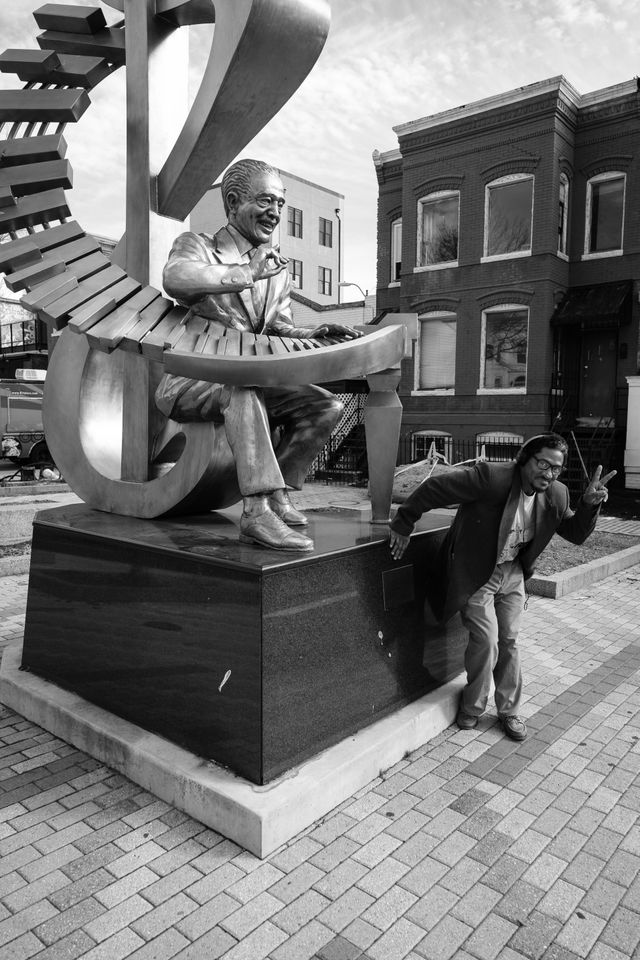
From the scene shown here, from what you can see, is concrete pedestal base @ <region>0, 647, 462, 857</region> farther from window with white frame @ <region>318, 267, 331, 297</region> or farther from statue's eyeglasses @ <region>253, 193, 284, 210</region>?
window with white frame @ <region>318, 267, 331, 297</region>

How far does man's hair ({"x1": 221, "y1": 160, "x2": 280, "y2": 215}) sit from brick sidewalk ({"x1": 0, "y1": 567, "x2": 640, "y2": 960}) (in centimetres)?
299

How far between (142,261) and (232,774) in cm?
305

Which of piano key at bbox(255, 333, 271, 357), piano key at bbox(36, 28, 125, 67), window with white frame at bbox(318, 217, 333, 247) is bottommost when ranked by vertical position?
piano key at bbox(255, 333, 271, 357)

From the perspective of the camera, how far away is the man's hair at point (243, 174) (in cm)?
363

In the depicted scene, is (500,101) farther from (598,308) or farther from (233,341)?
(233,341)

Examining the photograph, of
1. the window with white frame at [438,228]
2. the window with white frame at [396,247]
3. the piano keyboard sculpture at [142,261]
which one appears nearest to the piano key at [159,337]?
the piano keyboard sculpture at [142,261]

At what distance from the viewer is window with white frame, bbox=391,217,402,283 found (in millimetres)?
21844

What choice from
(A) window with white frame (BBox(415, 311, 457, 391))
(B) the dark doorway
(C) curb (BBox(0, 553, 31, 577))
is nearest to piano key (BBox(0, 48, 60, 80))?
(C) curb (BBox(0, 553, 31, 577))

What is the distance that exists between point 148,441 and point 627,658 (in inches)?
151

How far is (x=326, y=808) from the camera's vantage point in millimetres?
3051

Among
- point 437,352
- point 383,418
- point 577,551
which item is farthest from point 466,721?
point 437,352

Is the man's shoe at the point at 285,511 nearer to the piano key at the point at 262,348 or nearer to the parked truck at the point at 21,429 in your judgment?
the piano key at the point at 262,348

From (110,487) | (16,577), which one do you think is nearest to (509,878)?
(110,487)

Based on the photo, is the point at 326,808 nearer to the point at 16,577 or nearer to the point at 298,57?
the point at 298,57
